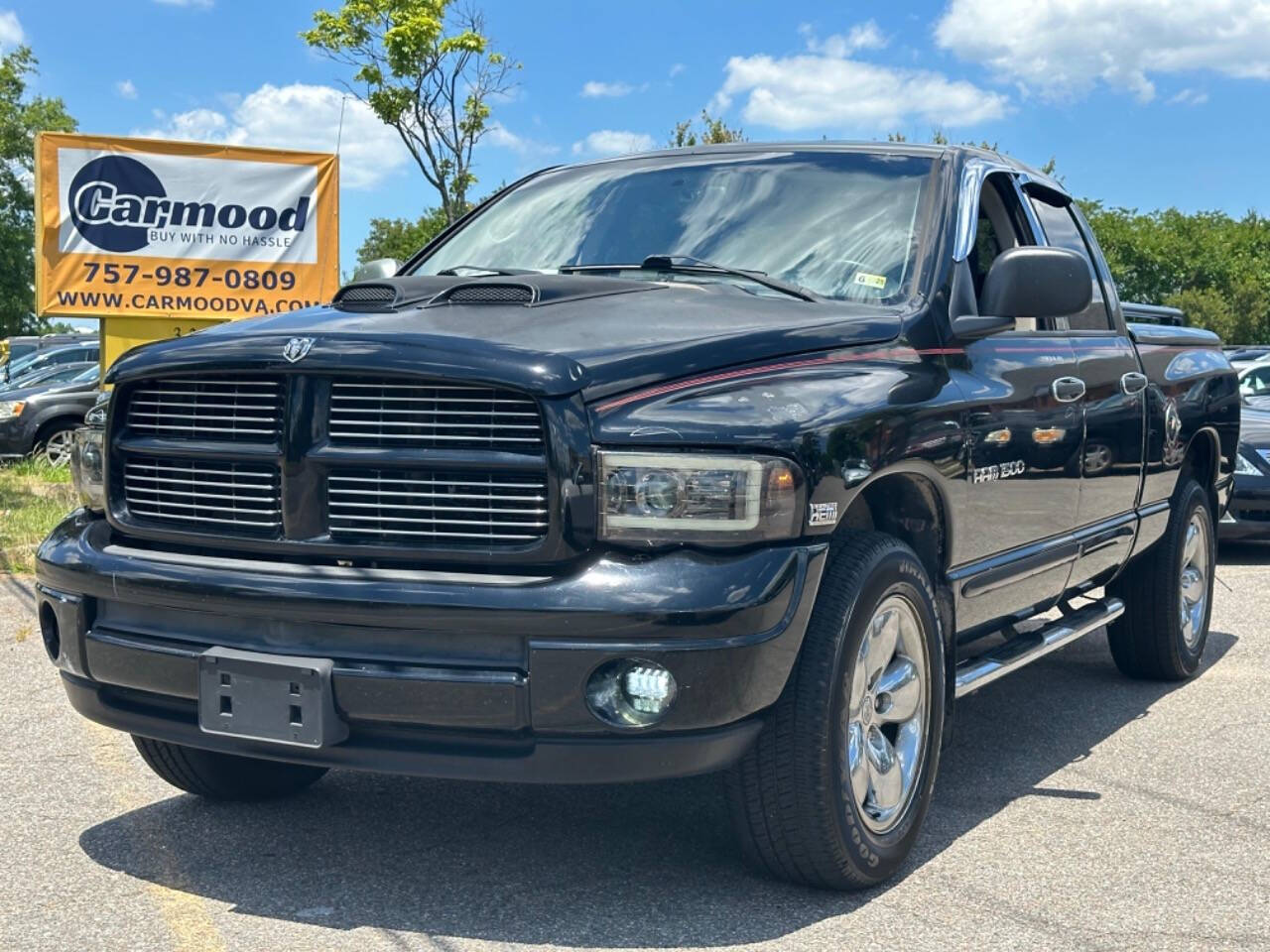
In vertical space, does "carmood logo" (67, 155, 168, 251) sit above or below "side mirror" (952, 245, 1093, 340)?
above

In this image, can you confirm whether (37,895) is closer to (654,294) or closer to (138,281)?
(654,294)

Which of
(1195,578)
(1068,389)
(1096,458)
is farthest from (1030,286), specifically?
(1195,578)

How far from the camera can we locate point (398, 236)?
200 ft

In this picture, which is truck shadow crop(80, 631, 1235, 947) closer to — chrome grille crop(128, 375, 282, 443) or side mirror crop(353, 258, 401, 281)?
chrome grille crop(128, 375, 282, 443)

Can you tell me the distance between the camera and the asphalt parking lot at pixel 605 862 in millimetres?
3557

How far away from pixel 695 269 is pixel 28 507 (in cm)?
838

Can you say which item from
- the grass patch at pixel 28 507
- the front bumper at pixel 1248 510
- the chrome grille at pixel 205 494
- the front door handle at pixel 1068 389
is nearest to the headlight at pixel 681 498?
the chrome grille at pixel 205 494

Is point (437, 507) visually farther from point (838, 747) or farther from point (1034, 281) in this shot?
point (1034, 281)

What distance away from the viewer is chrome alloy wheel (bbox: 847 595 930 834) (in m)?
3.78

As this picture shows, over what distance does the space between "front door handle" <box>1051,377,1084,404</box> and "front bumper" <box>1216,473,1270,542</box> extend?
18.9 ft

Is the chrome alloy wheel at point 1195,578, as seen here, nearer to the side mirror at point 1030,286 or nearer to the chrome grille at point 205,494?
the side mirror at point 1030,286

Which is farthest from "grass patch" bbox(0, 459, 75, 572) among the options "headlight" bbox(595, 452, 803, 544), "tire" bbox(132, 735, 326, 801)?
"headlight" bbox(595, 452, 803, 544)

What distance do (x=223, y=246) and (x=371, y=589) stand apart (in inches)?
424

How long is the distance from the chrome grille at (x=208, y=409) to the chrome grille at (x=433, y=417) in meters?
0.20
